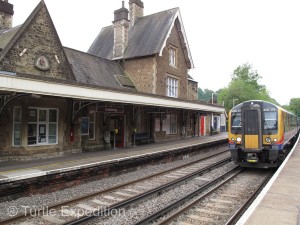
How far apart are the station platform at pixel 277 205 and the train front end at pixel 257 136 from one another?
7.51 ft

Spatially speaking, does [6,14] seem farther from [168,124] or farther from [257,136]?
[257,136]

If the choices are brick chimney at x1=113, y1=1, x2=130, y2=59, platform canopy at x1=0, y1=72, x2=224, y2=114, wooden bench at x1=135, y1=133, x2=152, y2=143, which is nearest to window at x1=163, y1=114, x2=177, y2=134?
wooden bench at x1=135, y1=133, x2=152, y2=143

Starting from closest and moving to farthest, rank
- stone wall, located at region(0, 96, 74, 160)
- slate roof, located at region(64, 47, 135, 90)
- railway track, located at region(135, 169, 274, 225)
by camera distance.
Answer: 1. railway track, located at region(135, 169, 274, 225)
2. stone wall, located at region(0, 96, 74, 160)
3. slate roof, located at region(64, 47, 135, 90)

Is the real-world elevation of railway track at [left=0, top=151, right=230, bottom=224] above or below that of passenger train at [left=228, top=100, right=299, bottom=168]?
below

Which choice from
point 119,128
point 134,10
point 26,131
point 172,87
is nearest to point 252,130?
point 119,128

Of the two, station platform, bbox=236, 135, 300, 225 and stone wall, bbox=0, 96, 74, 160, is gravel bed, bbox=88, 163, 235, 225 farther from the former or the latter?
stone wall, bbox=0, 96, 74, 160

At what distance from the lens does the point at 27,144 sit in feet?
37.2

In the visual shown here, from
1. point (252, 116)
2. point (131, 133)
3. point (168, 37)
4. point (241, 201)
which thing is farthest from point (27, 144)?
point (168, 37)

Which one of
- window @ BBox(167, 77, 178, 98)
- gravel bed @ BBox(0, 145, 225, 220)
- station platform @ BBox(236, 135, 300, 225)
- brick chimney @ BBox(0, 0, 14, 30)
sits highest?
brick chimney @ BBox(0, 0, 14, 30)

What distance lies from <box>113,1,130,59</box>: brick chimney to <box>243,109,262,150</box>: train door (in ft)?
41.3

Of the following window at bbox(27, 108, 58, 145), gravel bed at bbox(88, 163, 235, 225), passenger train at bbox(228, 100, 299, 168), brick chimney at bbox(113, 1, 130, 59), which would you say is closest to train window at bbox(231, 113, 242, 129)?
passenger train at bbox(228, 100, 299, 168)

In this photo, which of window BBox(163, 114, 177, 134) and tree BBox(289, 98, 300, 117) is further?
tree BBox(289, 98, 300, 117)

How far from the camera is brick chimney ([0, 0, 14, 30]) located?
16836mm

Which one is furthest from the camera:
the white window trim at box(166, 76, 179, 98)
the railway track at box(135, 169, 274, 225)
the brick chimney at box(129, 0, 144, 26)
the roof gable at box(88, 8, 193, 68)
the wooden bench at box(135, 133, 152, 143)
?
the brick chimney at box(129, 0, 144, 26)
